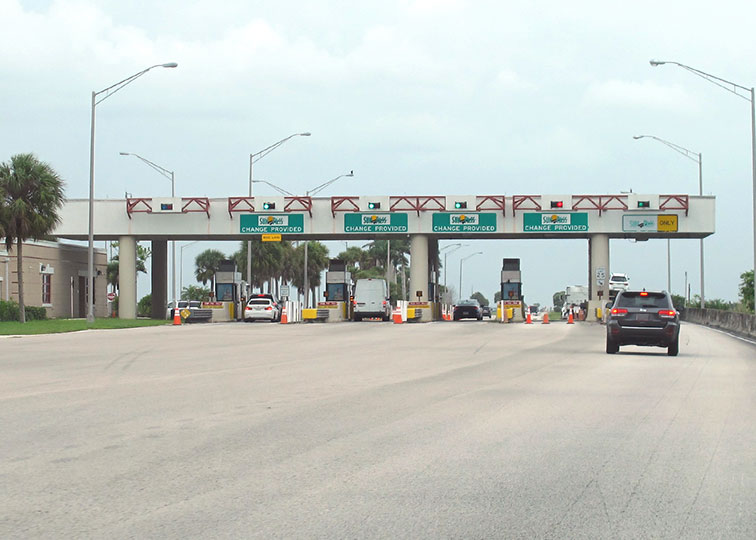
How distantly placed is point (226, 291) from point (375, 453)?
53519 mm

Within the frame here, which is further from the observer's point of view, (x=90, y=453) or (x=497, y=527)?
(x=90, y=453)

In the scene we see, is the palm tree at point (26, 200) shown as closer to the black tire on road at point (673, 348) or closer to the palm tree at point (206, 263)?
the black tire on road at point (673, 348)

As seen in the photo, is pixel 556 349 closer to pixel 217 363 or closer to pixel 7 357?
pixel 217 363

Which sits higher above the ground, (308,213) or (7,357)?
(308,213)

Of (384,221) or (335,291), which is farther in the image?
(335,291)

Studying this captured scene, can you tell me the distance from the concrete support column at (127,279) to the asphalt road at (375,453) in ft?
140

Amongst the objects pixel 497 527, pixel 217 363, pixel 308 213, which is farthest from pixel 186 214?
pixel 497 527

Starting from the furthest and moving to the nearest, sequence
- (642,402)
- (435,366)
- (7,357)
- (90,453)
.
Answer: (7,357)
(435,366)
(642,402)
(90,453)

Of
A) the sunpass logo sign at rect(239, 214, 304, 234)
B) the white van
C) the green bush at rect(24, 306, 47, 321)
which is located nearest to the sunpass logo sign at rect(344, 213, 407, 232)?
the sunpass logo sign at rect(239, 214, 304, 234)

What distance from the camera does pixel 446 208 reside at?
60.8 metres

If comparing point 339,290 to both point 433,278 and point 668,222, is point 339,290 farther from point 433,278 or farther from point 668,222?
point 668,222

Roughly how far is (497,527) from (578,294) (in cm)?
7893

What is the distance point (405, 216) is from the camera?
6103cm

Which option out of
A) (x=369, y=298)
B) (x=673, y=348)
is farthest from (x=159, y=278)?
(x=673, y=348)
